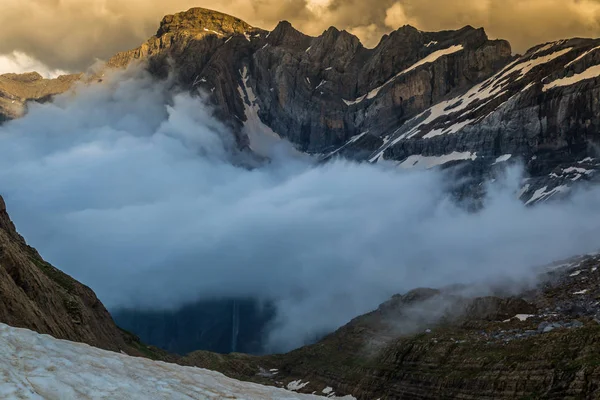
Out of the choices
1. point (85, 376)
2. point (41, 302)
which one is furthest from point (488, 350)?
point (85, 376)

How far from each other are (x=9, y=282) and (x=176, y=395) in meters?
28.9

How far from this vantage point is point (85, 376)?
69.1 ft

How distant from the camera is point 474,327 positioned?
16062 cm

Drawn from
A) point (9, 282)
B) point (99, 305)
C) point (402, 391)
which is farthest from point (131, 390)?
point (402, 391)

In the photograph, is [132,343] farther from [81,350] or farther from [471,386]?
[81,350]

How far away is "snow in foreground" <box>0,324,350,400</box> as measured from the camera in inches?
750

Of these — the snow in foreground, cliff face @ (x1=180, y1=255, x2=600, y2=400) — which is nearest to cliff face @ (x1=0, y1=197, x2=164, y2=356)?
the snow in foreground

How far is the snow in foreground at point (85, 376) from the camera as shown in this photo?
750 inches

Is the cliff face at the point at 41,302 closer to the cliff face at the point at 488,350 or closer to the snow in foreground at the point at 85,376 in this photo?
the snow in foreground at the point at 85,376

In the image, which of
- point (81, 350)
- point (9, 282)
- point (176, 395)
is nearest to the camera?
point (176, 395)

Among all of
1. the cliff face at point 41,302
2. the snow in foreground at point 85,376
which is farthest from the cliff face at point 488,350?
the snow in foreground at point 85,376

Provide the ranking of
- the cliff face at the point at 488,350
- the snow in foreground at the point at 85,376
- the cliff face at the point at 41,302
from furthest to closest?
the cliff face at the point at 488,350
the cliff face at the point at 41,302
the snow in foreground at the point at 85,376

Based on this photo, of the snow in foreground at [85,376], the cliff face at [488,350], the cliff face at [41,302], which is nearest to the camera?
the snow in foreground at [85,376]

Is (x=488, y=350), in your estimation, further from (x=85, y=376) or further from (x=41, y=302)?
(x=85, y=376)
